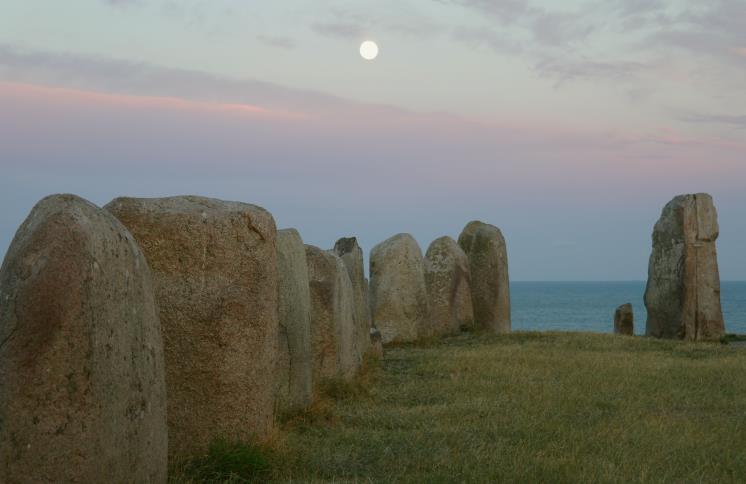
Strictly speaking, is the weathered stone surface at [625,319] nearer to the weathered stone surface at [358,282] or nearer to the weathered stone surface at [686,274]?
the weathered stone surface at [686,274]

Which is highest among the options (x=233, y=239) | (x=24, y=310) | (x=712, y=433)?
(x=233, y=239)

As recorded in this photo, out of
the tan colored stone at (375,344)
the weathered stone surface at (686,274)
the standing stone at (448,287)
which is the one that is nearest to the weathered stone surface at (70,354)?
the tan colored stone at (375,344)

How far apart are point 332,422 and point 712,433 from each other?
349cm

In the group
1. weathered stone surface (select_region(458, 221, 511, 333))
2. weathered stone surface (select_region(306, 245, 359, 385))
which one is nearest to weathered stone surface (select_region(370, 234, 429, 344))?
weathered stone surface (select_region(458, 221, 511, 333))

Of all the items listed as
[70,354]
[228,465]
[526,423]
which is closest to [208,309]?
[228,465]

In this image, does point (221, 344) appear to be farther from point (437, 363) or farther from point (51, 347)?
point (437, 363)

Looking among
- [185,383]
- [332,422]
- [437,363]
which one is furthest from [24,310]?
[437,363]

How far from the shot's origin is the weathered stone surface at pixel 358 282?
15203 mm

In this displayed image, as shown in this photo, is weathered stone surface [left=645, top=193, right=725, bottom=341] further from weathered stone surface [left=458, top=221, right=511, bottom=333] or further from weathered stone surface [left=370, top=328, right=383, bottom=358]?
weathered stone surface [left=370, top=328, right=383, bottom=358]

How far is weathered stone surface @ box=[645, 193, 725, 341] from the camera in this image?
2088 cm

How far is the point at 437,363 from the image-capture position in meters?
14.7

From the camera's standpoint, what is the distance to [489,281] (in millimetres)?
22359

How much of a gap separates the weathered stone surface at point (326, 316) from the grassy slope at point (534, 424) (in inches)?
24.6

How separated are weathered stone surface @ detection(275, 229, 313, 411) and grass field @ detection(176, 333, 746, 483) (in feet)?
0.95
